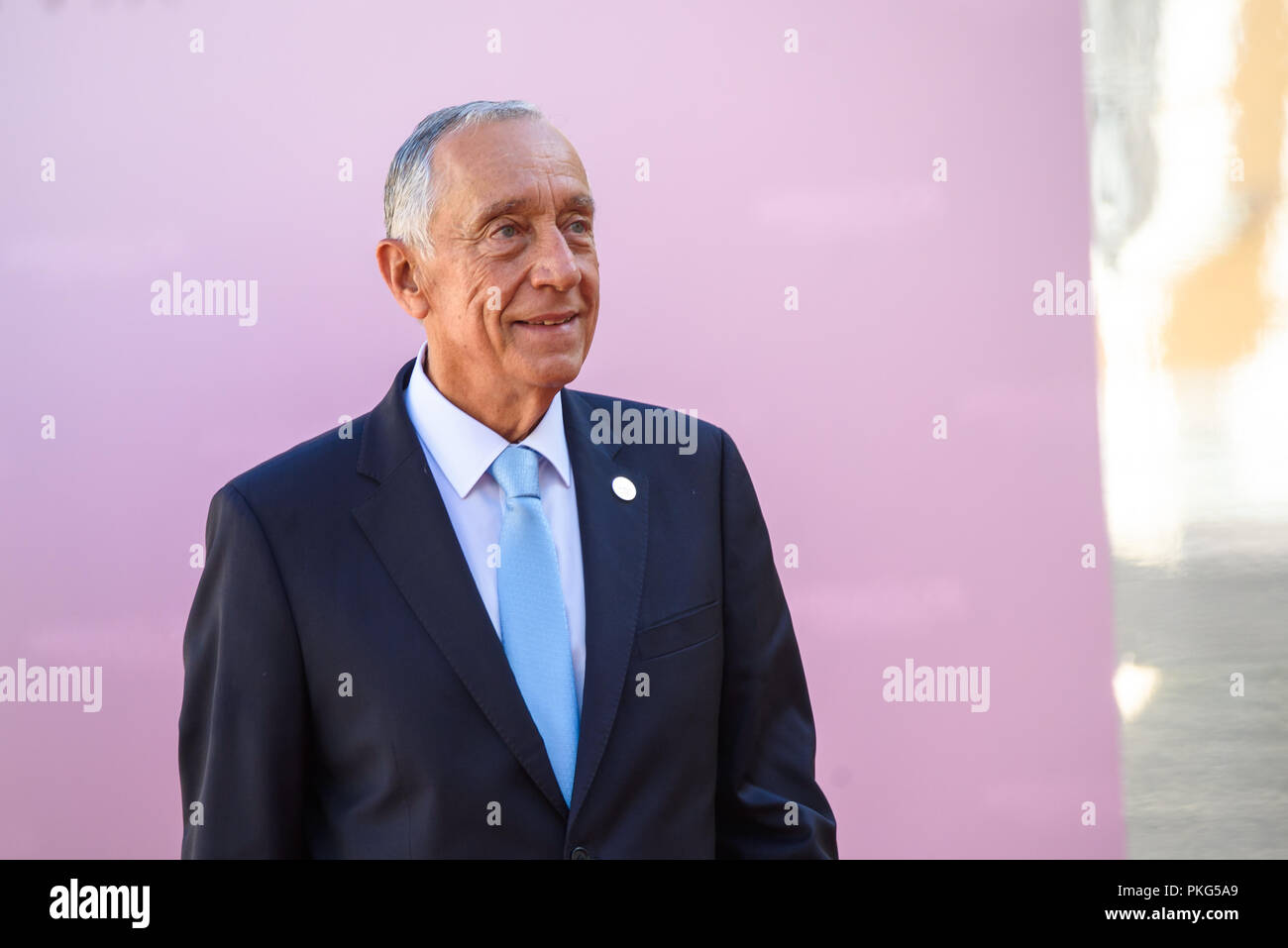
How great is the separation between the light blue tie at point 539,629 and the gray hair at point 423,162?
411 millimetres

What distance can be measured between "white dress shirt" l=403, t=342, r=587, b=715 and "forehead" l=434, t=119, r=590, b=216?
279 millimetres

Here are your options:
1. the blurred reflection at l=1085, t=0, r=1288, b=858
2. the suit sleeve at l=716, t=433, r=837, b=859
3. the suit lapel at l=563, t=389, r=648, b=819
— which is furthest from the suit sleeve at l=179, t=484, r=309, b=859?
the blurred reflection at l=1085, t=0, r=1288, b=858

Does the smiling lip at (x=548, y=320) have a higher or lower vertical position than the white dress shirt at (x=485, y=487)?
higher

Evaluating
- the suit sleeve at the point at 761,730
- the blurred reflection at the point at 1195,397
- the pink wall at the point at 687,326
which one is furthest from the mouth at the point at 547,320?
the blurred reflection at the point at 1195,397

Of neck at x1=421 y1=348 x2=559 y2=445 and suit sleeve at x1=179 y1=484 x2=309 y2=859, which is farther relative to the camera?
neck at x1=421 y1=348 x2=559 y2=445

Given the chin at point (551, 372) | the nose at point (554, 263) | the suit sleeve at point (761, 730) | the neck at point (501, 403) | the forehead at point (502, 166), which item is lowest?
the suit sleeve at point (761, 730)

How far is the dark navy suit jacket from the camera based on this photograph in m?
1.68

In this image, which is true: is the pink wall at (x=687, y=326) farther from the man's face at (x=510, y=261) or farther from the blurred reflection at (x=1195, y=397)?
the man's face at (x=510, y=261)

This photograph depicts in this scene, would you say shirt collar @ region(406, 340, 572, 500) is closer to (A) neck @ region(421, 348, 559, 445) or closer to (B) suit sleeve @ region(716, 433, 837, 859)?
(A) neck @ region(421, 348, 559, 445)

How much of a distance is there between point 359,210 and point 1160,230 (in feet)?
5.85

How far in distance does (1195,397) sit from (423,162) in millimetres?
1986

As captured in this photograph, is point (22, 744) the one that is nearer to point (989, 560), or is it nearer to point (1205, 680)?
point (989, 560)

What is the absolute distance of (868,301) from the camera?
2.94 meters

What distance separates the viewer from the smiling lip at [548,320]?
1.84 meters
